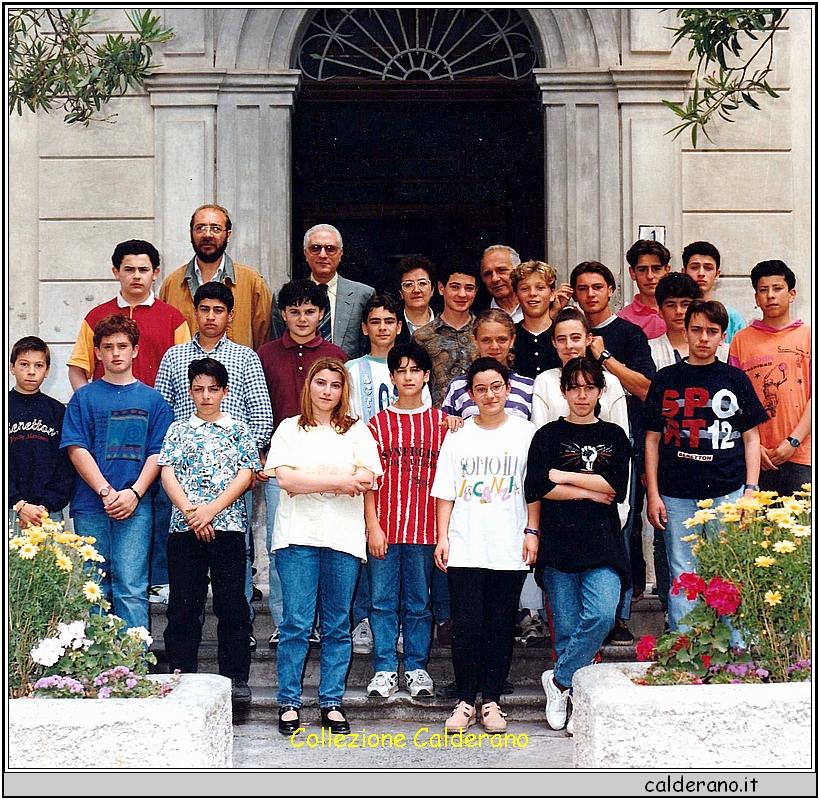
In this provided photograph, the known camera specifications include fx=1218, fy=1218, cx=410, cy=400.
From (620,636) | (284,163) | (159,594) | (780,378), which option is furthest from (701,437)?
(284,163)

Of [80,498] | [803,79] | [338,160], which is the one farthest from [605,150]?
[80,498]

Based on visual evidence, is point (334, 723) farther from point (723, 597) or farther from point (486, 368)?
point (723, 597)

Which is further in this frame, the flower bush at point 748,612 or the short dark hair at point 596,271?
the short dark hair at point 596,271

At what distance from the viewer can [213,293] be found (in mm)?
6672

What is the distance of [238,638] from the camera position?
6.17m

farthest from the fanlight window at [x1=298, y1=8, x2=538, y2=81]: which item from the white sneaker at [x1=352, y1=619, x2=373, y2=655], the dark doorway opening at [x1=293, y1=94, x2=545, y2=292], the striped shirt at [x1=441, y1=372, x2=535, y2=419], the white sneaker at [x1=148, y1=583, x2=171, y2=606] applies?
the white sneaker at [x1=352, y1=619, x2=373, y2=655]

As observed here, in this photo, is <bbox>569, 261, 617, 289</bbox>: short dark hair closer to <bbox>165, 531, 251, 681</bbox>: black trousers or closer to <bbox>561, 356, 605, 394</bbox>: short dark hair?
<bbox>561, 356, 605, 394</bbox>: short dark hair

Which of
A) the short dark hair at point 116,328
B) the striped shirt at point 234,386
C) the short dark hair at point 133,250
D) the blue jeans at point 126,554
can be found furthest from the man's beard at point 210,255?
the blue jeans at point 126,554

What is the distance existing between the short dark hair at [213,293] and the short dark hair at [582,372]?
1.93 metres

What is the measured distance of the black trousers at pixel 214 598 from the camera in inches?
242

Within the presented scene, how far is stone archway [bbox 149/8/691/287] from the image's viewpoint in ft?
28.7

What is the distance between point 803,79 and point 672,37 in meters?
0.98

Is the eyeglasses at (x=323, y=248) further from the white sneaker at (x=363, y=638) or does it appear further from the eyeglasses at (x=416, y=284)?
the white sneaker at (x=363, y=638)

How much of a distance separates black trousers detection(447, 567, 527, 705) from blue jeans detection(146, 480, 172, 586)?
1627 mm
